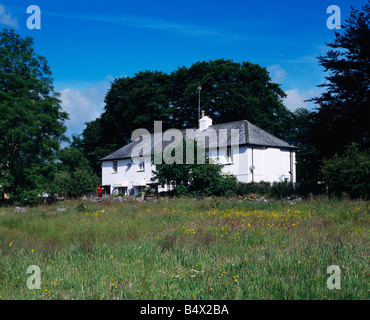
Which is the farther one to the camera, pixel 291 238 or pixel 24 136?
pixel 24 136

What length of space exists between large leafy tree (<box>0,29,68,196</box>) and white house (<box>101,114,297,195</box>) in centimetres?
1215

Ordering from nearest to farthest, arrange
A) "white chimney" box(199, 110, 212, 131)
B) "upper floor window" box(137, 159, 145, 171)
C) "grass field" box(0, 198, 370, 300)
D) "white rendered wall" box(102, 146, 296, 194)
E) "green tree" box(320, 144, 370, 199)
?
"grass field" box(0, 198, 370, 300)
"green tree" box(320, 144, 370, 199)
"white rendered wall" box(102, 146, 296, 194)
"white chimney" box(199, 110, 212, 131)
"upper floor window" box(137, 159, 145, 171)

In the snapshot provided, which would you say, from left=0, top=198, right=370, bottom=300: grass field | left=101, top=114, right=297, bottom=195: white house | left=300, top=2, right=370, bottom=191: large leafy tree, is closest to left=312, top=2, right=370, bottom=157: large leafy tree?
left=300, top=2, right=370, bottom=191: large leafy tree

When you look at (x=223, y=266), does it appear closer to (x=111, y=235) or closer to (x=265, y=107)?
(x=111, y=235)

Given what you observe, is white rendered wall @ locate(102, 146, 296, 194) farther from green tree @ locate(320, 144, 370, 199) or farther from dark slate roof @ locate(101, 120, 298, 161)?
green tree @ locate(320, 144, 370, 199)

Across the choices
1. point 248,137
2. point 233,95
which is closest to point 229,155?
point 248,137

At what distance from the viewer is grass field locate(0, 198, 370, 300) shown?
195 inches

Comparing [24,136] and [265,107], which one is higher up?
[265,107]

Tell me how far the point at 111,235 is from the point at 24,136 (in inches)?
648

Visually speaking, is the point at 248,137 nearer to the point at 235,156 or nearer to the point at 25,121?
the point at 235,156

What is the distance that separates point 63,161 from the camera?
26.6 meters
